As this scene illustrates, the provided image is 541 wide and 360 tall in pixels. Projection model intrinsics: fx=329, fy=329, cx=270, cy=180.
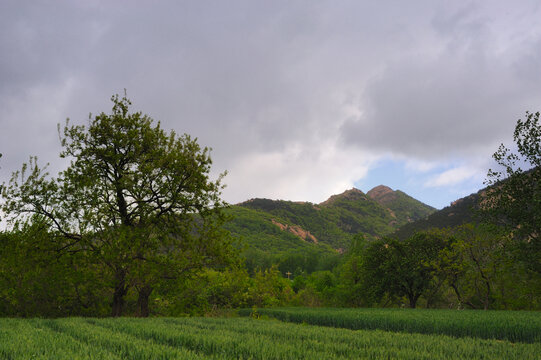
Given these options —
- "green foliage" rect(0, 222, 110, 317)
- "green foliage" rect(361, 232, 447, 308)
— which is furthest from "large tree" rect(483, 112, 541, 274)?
"green foliage" rect(0, 222, 110, 317)

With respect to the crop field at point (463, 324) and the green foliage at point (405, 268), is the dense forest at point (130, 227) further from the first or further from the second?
the green foliage at point (405, 268)

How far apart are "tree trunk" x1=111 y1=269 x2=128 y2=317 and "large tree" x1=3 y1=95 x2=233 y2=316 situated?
0.06m

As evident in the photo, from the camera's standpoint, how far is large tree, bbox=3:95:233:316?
1961 centimetres

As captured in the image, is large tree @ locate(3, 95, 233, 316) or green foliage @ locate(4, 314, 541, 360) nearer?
green foliage @ locate(4, 314, 541, 360)

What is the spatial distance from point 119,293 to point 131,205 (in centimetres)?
568

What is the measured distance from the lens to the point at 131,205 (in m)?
21.8

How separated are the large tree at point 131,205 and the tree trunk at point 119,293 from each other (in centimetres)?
6

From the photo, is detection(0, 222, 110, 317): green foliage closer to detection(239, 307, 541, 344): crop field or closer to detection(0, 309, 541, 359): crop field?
detection(0, 309, 541, 359): crop field

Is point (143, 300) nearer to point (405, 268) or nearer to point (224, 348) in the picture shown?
point (224, 348)

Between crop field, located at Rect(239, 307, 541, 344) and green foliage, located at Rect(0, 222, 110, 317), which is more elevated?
green foliage, located at Rect(0, 222, 110, 317)

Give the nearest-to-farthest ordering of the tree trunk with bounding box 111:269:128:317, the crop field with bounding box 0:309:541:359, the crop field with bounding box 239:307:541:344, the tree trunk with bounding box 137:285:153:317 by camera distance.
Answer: the crop field with bounding box 0:309:541:359 < the crop field with bounding box 239:307:541:344 < the tree trunk with bounding box 111:269:128:317 < the tree trunk with bounding box 137:285:153:317

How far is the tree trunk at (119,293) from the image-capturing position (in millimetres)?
20453

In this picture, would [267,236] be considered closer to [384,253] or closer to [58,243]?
[384,253]

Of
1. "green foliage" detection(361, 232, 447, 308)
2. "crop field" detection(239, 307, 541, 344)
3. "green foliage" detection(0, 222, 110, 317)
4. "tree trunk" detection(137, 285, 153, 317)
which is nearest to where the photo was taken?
"crop field" detection(239, 307, 541, 344)
